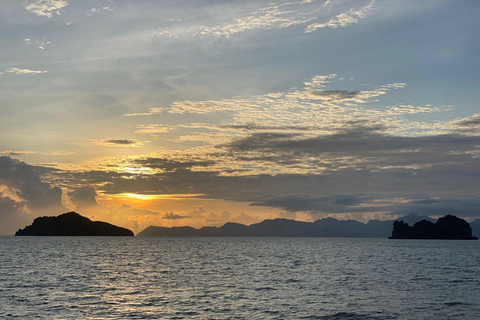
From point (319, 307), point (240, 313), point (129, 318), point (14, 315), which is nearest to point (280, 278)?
point (319, 307)

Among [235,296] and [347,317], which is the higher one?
[347,317]

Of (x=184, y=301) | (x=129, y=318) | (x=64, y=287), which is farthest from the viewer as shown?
(x=64, y=287)

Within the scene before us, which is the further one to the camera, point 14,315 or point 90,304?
point 90,304

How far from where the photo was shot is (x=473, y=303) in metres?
55.0

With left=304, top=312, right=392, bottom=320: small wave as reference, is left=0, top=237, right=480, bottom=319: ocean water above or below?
below

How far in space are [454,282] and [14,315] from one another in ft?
221

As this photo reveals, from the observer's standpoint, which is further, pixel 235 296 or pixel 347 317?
pixel 235 296

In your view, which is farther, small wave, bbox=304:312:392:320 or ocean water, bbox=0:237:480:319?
ocean water, bbox=0:237:480:319

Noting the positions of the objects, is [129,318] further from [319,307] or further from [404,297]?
[404,297]

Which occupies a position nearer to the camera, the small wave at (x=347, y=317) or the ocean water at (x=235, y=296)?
the small wave at (x=347, y=317)

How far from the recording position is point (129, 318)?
44531mm

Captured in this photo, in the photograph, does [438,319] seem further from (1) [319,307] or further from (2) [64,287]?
(2) [64,287]

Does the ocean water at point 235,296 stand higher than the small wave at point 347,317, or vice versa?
the small wave at point 347,317

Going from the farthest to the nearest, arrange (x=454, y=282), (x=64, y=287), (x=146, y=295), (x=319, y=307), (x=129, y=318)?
(x=454, y=282) → (x=64, y=287) → (x=146, y=295) → (x=319, y=307) → (x=129, y=318)
